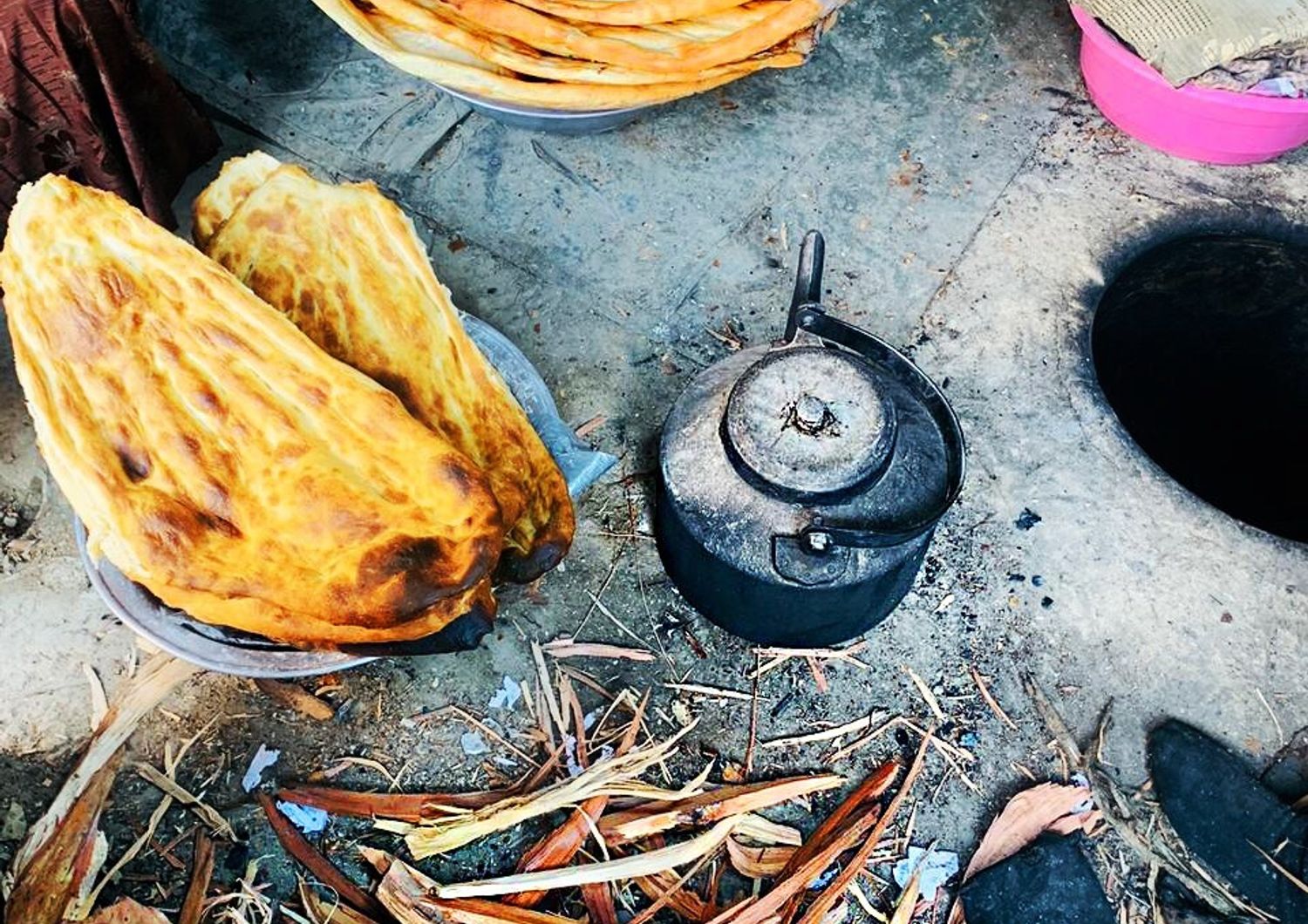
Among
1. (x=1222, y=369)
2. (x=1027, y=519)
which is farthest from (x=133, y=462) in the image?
(x=1222, y=369)

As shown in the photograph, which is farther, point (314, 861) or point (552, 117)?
point (552, 117)

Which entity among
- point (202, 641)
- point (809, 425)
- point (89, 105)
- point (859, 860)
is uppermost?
point (89, 105)

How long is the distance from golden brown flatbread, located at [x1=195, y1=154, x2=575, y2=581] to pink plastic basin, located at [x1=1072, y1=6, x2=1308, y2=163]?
259 centimetres

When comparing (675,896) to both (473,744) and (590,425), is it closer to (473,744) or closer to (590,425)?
(473,744)

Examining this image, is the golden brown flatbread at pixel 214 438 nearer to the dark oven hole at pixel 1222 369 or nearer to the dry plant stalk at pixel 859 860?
the dry plant stalk at pixel 859 860

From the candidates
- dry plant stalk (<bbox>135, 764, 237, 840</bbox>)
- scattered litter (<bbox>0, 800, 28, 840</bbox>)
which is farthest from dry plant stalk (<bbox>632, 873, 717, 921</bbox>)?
scattered litter (<bbox>0, 800, 28, 840</bbox>)

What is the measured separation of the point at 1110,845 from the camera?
9.94 ft

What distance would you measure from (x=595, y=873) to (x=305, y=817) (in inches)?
31.7

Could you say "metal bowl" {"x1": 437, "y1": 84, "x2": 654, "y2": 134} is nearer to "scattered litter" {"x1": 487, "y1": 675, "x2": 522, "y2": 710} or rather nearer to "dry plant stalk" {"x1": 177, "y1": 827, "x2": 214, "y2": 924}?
"scattered litter" {"x1": 487, "y1": 675, "x2": 522, "y2": 710}

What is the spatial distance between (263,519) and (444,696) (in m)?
0.95

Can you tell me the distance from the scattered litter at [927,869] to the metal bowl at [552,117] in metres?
2.46

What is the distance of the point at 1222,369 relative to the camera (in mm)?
4145

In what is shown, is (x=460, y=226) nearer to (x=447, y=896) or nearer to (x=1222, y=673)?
(x=447, y=896)

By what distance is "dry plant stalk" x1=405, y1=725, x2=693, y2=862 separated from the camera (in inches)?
114
